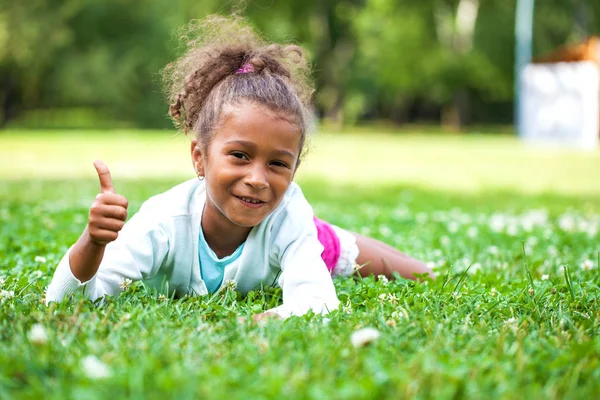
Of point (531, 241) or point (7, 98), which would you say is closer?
point (531, 241)

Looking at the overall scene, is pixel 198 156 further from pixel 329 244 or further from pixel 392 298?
pixel 392 298

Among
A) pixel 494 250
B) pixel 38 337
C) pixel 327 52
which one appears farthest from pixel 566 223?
pixel 327 52

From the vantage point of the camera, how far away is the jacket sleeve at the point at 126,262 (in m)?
3.03

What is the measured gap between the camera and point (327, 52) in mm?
48344

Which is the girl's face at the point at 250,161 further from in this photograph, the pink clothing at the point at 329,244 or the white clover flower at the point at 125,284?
the pink clothing at the point at 329,244

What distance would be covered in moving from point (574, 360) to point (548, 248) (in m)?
3.55

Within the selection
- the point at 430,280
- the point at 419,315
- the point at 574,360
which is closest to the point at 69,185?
the point at 430,280

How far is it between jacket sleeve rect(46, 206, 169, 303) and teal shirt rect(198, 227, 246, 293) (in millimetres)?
194

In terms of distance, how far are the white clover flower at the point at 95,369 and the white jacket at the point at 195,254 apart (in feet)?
3.78

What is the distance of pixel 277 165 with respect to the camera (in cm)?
330

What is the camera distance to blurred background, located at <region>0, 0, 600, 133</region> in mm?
40531

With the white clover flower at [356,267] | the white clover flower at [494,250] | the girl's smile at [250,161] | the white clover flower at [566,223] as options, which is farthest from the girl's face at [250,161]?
the white clover flower at [566,223]

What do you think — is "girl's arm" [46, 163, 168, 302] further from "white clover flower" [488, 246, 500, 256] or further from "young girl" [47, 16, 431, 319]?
"white clover flower" [488, 246, 500, 256]

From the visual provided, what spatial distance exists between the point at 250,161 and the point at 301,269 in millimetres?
577
